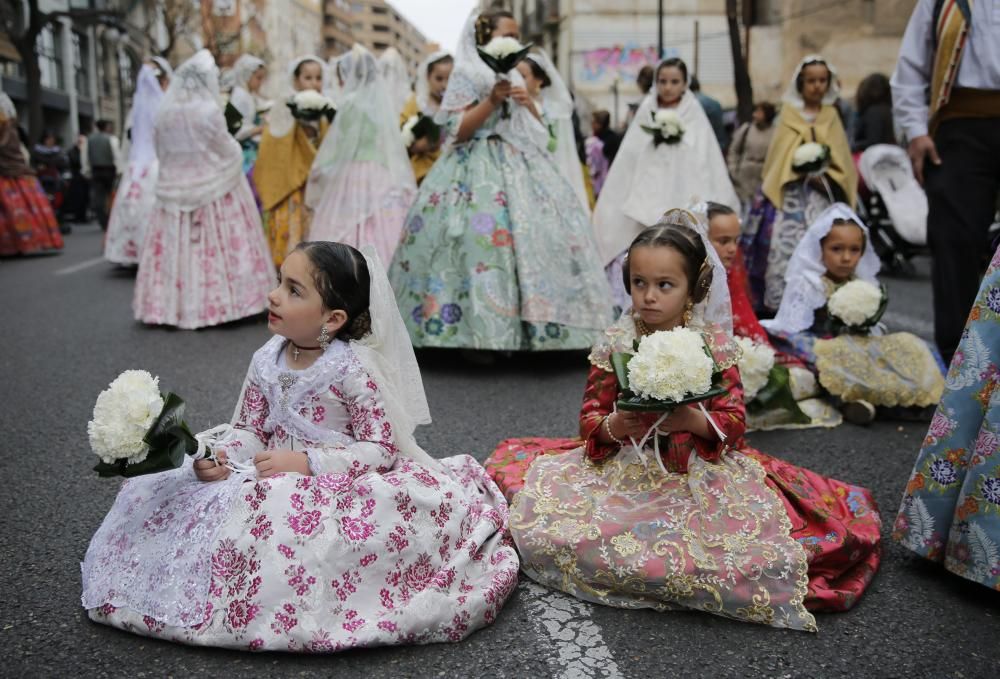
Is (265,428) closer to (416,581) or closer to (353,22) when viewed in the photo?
(416,581)

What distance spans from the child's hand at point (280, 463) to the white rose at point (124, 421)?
0.35 meters

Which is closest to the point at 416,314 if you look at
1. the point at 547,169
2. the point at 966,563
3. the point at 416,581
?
the point at 547,169

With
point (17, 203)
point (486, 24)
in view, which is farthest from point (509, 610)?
point (17, 203)

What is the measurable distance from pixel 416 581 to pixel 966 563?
1586 millimetres

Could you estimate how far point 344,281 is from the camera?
271cm

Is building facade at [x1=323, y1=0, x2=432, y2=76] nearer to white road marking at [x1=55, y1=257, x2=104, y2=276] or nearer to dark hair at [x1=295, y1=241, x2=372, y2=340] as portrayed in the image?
→ white road marking at [x1=55, y1=257, x2=104, y2=276]

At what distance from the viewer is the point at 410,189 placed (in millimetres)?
7617

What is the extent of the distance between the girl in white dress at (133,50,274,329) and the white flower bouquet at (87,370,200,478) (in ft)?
15.9

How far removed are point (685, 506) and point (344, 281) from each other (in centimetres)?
123

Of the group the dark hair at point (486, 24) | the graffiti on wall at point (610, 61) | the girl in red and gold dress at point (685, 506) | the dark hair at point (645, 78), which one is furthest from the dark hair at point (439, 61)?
the graffiti on wall at point (610, 61)

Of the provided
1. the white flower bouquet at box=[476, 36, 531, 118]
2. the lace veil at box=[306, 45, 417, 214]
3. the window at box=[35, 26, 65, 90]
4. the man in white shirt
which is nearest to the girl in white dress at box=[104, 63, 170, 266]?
the lace veil at box=[306, 45, 417, 214]

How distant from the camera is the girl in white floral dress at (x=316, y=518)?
7.65 ft

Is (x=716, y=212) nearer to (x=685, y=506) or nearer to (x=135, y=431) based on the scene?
(x=685, y=506)

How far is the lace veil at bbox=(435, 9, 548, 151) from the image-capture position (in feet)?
17.9
